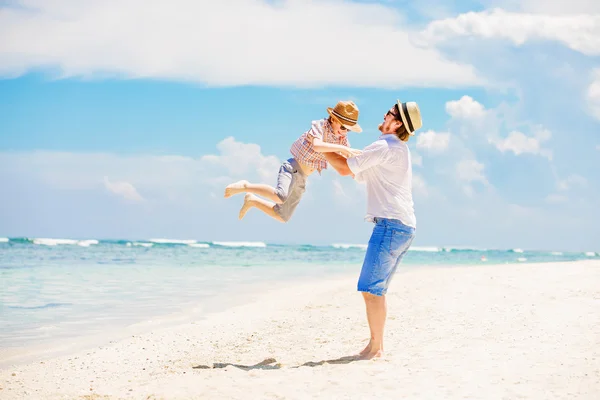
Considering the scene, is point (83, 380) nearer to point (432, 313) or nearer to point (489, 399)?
point (489, 399)

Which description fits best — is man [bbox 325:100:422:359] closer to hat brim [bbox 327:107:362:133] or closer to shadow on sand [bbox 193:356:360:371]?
shadow on sand [bbox 193:356:360:371]

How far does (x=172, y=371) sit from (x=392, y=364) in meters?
2.17

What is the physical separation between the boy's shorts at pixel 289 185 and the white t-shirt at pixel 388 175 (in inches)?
52.8

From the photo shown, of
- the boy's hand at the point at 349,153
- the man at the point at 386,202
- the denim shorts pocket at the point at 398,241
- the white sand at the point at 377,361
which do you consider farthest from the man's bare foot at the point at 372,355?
the boy's hand at the point at 349,153

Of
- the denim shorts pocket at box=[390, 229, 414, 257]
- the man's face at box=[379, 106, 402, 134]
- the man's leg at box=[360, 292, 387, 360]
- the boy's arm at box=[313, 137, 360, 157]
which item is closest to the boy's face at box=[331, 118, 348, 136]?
the boy's arm at box=[313, 137, 360, 157]

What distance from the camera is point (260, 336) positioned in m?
7.79

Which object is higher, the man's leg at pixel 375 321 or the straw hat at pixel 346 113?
the straw hat at pixel 346 113

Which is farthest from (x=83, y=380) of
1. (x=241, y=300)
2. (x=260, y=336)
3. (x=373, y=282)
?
(x=241, y=300)

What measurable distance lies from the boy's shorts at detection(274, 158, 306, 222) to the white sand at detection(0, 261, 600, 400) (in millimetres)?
1678

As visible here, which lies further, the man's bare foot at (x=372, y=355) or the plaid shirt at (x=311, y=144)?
the plaid shirt at (x=311, y=144)

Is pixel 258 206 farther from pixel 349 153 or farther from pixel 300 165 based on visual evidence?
pixel 349 153

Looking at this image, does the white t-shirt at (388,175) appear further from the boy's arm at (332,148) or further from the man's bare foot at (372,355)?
the man's bare foot at (372,355)

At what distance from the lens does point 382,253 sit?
5.79 meters

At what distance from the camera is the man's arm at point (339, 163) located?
6078 mm
